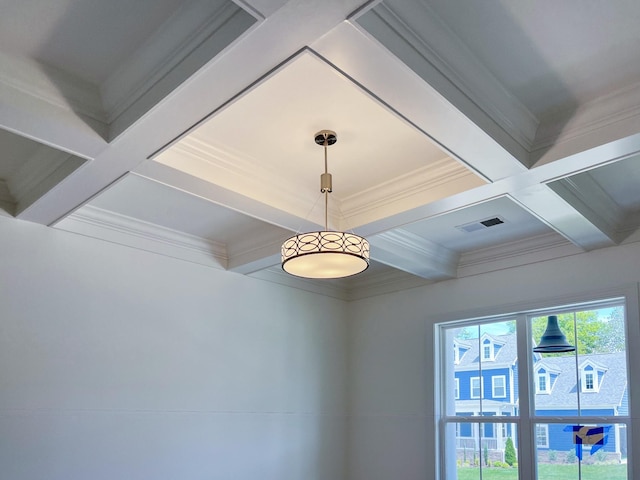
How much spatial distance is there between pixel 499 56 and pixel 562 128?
0.68 metres

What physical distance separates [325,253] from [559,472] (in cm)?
280

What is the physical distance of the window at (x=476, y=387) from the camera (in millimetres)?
5457

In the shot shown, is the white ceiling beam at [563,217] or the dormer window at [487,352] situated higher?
the white ceiling beam at [563,217]

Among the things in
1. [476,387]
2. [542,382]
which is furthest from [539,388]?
[476,387]

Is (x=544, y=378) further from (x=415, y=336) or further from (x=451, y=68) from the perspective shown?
(x=451, y=68)

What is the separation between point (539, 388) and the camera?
5055mm

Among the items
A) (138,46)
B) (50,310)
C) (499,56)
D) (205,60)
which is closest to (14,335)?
(50,310)

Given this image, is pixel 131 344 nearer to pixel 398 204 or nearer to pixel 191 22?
pixel 398 204

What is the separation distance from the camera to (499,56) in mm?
2885

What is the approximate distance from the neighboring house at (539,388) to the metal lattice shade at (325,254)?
7.51 feet

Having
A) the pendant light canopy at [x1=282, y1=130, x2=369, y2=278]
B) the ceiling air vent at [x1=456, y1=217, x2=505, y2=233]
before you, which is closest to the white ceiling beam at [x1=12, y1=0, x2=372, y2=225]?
the pendant light canopy at [x1=282, y1=130, x2=369, y2=278]

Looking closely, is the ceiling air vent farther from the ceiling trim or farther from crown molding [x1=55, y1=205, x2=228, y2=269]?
the ceiling trim

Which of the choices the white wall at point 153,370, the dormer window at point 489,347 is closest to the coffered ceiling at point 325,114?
the white wall at point 153,370

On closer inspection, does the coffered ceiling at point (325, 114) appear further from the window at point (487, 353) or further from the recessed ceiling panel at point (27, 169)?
the window at point (487, 353)
